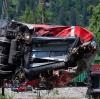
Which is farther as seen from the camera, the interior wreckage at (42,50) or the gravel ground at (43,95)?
the gravel ground at (43,95)

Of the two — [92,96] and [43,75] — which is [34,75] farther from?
[92,96]

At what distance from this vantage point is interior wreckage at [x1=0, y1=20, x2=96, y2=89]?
36.9 ft

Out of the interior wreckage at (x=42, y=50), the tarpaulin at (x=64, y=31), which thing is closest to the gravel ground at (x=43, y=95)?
the interior wreckage at (x=42, y=50)

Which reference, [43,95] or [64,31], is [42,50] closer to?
[64,31]

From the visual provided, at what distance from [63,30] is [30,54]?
3.17 ft

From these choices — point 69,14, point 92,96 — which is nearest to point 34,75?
point 92,96

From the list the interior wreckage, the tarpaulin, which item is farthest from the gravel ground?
the tarpaulin

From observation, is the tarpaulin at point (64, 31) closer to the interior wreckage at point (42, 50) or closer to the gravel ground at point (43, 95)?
the interior wreckage at point (42, 50)

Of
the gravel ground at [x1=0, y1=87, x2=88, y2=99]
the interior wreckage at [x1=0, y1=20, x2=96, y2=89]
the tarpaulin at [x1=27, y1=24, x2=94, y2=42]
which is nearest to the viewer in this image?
the interior wreckage at [x1=0, y1=20, x2=96, y2=89]

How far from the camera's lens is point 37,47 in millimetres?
11359

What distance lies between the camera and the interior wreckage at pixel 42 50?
1126cm

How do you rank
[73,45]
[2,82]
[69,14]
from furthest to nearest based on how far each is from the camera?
→ 1. [69,14]
2. [2,82]
3. [73,45]

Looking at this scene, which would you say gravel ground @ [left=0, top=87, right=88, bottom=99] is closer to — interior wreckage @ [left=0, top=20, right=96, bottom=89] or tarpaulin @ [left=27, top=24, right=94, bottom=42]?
interior wreckage @ [left=0, top=20, right=96, bottom=89]

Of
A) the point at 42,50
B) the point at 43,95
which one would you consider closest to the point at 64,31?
the point at 42,50
